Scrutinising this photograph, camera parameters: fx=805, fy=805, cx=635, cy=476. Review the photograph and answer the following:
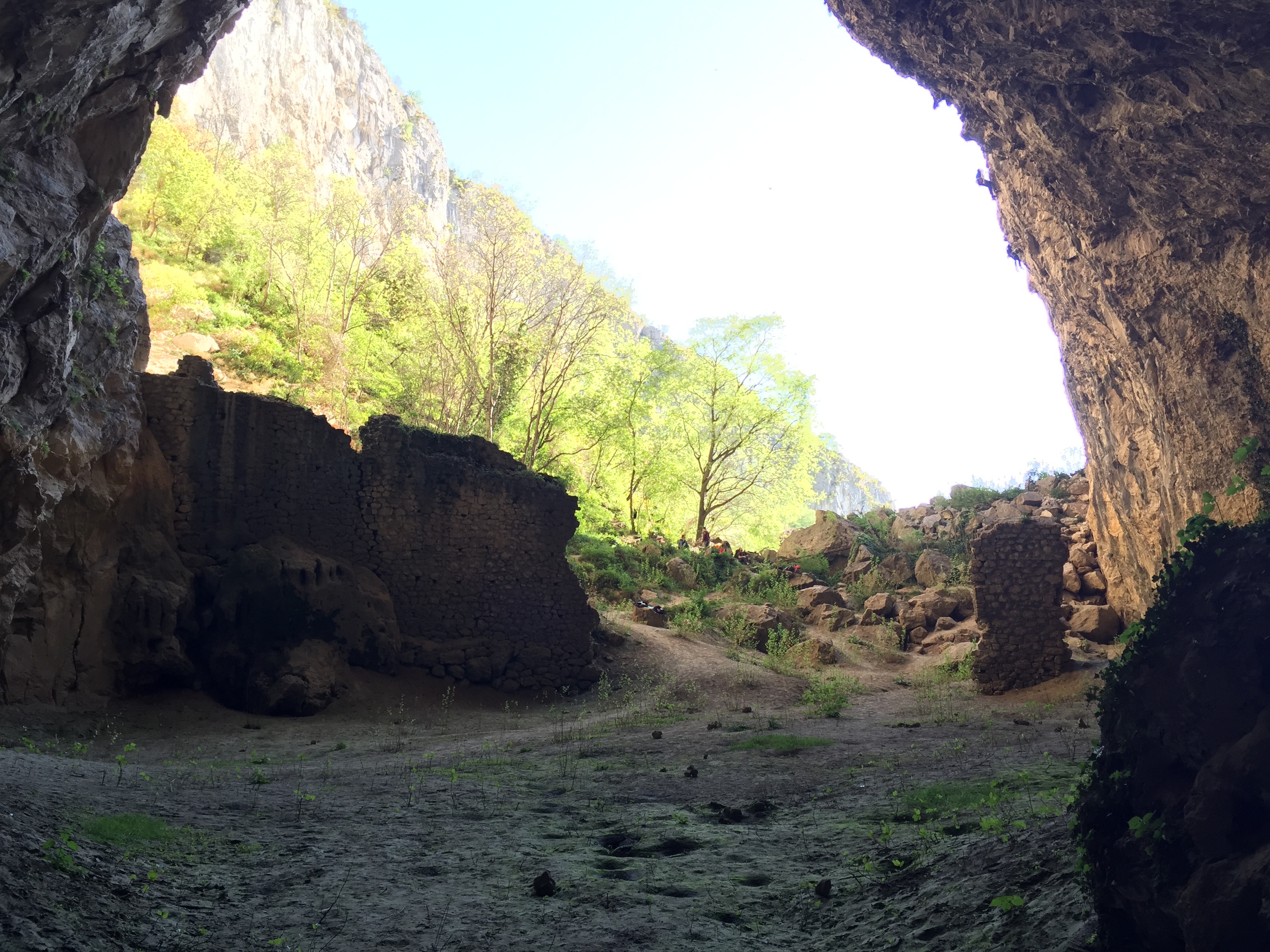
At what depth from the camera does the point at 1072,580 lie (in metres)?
18.1

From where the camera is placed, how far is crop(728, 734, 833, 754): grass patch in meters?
8.53

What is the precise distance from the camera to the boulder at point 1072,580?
18.1 metres

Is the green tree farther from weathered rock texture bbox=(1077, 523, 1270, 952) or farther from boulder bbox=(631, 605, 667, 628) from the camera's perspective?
weathered rock texture bbox=(1077, 523, 1270, 952)

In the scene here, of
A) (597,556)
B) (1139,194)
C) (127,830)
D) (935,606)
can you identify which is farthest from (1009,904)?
(597,556)

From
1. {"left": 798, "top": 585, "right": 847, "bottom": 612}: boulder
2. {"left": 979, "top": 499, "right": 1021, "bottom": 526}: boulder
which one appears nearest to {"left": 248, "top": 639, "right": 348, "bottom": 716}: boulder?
{"left": 798, "top": 585, "right": 847, "bottom": 612}: boulder

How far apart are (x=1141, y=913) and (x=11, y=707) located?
36.0 feet

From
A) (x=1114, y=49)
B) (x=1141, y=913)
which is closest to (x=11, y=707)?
(x=1141, y=913)

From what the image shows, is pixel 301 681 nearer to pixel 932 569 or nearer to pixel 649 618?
pixel 649 618

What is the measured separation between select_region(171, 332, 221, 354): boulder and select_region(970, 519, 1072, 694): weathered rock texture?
80.7 ft

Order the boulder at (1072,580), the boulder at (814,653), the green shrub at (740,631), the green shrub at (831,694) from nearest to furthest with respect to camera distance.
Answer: the green shrub at (831,694)
the boulder at (814,653)
the green shrub at (740,631)
the boulder at (1072,580)

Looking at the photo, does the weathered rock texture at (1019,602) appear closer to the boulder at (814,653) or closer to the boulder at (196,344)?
the boulder at (814,653)

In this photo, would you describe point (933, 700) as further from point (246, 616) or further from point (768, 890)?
point (246, 616)

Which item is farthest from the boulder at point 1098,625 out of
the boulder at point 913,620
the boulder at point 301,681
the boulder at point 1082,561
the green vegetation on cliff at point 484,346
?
the green vegetation on cliff at point 484,346

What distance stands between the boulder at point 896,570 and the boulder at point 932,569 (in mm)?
248
